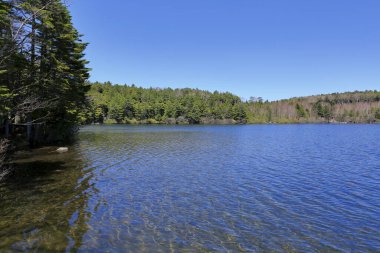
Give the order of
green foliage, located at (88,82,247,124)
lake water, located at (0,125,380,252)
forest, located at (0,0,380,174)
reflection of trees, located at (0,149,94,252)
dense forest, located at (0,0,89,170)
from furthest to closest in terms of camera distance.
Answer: green foliage, located at (88,82,247,124)
dense forest, located at (0,0,89,170)
forest, located at (0,0,380,174)
lake water, located at (0,125,380,252)
reflection of trees, located at (0,149,94,252)

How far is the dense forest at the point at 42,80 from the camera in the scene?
1922 centimetres

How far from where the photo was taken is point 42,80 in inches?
1107

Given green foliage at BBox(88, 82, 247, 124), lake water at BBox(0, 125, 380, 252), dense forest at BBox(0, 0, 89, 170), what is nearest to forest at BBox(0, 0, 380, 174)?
dense forest at BBox(0, 0, 89, 170)

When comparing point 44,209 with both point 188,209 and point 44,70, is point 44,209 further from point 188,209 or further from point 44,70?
point 44,70

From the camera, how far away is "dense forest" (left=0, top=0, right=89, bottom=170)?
1922 cm

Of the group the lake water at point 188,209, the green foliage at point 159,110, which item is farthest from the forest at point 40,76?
the green foliage at point 159,110

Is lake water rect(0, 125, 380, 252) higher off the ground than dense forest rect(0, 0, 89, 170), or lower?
lower

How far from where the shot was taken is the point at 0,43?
14461 mm

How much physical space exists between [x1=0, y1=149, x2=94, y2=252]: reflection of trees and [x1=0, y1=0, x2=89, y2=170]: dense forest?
323 cm

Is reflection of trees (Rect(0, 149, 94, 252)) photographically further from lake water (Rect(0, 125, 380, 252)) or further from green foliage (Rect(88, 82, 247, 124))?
green foliage (Rect(88, 82, 247, 124))

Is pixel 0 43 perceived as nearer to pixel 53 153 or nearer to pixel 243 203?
pixel 243 203

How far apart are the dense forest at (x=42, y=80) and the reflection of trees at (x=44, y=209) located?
10.6 feet

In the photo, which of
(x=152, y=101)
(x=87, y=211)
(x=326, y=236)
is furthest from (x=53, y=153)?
(x=152, y=101)

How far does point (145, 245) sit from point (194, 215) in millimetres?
3582
